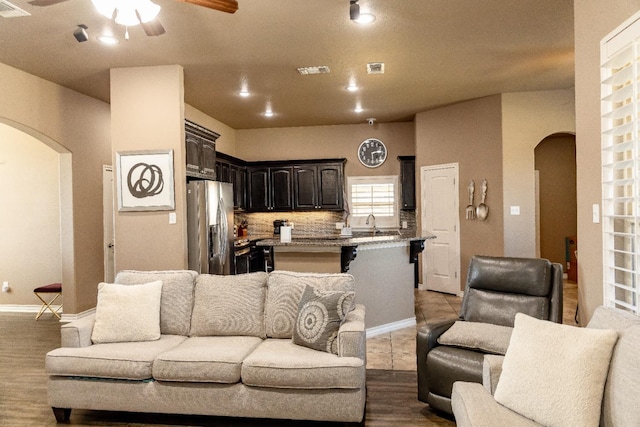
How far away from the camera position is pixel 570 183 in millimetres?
8250

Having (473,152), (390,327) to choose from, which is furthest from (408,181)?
(390,327)

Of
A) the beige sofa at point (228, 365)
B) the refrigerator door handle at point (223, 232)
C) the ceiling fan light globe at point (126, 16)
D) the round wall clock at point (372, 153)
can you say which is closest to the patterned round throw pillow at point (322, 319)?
the beige sofa at point (228, 365)

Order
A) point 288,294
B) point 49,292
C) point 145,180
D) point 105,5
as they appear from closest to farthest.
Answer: point 105,5 < point 288,294 < point 145,180 < point 49,292

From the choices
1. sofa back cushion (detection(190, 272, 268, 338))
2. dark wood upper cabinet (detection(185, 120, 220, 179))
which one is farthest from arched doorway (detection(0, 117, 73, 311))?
sofa back cushion (detection(190, 272, 268, 338))

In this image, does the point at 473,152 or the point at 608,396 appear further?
the point at 473,152

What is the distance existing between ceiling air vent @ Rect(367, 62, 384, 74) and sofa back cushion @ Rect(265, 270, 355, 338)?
2.69m

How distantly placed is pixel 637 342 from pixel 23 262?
733 cm

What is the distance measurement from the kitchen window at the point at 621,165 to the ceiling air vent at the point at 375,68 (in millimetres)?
2639

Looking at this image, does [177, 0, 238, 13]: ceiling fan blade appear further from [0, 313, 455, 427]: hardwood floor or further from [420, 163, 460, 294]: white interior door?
[420, 163, 460, 294]: white interior door

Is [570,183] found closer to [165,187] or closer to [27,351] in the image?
[165,187]

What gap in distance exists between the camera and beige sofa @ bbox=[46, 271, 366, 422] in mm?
2760

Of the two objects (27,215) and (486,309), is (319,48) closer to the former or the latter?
(486,309)

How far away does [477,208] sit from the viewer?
22.0 ft

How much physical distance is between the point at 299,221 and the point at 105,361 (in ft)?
19.6
